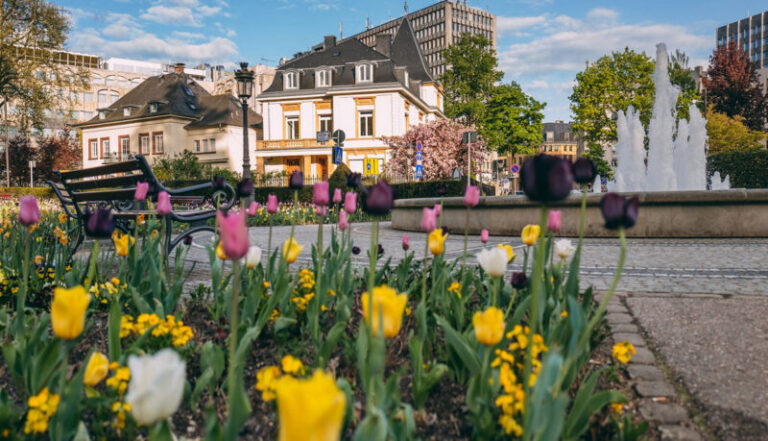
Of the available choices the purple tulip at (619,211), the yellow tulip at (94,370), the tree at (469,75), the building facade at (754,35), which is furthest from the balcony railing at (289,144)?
the building facade at (754,35)

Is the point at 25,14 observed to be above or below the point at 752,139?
above

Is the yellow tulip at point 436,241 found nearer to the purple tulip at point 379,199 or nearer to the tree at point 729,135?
the purple tulip at point 379,199

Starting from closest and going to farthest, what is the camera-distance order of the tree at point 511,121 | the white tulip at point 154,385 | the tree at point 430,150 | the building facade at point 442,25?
the white tulip at point 154,385, the tree at point 430,150, the tree at point 511,121, the building facade at point 442,25

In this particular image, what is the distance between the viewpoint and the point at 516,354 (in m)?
2.37

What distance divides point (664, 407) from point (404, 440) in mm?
1181

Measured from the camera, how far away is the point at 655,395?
232 centimetres

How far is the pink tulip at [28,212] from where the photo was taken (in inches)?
104

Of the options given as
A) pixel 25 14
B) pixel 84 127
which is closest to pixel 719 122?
pixel 25 14

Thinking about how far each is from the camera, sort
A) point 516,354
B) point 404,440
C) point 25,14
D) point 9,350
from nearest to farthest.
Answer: point 404,440, point 9,350, point 516,354, point 25,14

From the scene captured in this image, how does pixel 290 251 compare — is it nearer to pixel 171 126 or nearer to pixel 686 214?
pixel 686 214

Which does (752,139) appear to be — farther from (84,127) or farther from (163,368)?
(84,127)

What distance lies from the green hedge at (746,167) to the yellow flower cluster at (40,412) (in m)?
28.5

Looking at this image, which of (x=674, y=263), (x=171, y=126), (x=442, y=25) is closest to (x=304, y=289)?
(x=674, y=263)

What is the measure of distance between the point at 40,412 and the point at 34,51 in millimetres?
32512
